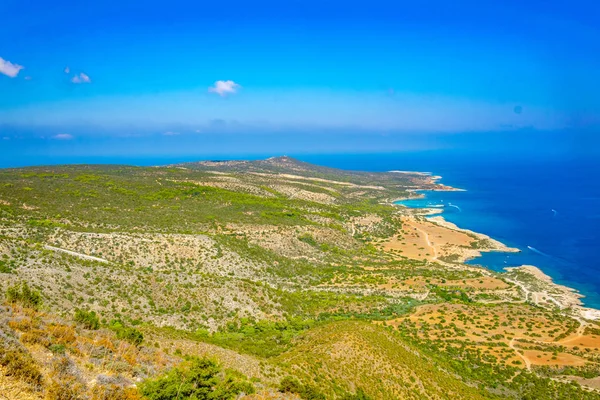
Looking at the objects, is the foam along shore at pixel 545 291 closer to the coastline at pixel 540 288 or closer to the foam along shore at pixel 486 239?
the coastline at pixel 540 288

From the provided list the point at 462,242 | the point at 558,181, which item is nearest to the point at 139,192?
the point at 462,242

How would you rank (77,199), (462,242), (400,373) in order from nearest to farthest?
1. (400,373)
2. (77,199)
3. (462,242)

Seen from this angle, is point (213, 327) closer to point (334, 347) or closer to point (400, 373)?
point (334, 347)

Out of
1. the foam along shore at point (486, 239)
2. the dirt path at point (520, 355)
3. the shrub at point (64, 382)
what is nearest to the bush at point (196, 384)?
the shrub at point (64, 382)

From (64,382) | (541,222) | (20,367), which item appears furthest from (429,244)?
(20,367)

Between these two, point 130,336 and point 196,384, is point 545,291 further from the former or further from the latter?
point 130,336

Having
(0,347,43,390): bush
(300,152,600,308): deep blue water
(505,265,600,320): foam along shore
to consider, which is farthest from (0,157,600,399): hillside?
(300,152,600,308): deep blue water

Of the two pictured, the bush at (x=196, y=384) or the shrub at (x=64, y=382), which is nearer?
the shrub at (x=64, y=382)
